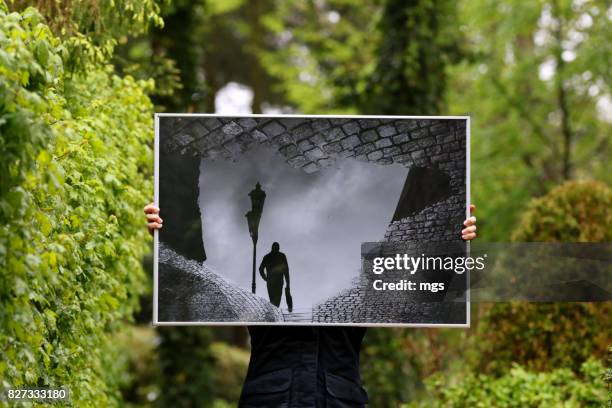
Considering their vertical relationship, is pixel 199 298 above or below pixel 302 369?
above

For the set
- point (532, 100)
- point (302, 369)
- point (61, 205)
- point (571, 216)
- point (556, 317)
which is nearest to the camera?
point (61, 205)

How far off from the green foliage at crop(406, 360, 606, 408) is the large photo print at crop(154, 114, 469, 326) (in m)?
2.00

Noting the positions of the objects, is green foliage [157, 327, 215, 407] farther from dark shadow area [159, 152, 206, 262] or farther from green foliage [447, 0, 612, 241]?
dark shadow area [159, 152, 206, 262]

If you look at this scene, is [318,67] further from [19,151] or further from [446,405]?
[19,151]

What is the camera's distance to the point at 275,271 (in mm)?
4672

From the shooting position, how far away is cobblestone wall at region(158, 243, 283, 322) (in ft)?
15.0

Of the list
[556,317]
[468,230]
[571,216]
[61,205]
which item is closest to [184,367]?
[556,317]

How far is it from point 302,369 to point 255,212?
91 cm

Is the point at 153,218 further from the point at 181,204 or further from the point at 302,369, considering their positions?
the point at 302,369

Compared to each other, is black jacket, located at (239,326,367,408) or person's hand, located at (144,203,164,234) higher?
person's hand, located at (144,203,164,234)

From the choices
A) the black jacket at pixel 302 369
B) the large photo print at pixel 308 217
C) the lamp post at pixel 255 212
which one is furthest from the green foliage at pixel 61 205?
the black jacket at pixel 302 369

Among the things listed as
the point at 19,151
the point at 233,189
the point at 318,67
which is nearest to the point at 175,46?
the point at 318,67

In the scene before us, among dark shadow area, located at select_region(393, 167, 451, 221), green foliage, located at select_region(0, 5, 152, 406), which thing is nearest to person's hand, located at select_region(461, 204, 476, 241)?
dark shadow area, located at select_region(393, 167, 451, 221)

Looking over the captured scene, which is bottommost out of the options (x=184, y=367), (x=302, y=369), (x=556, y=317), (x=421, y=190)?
(x=184, y=367)
